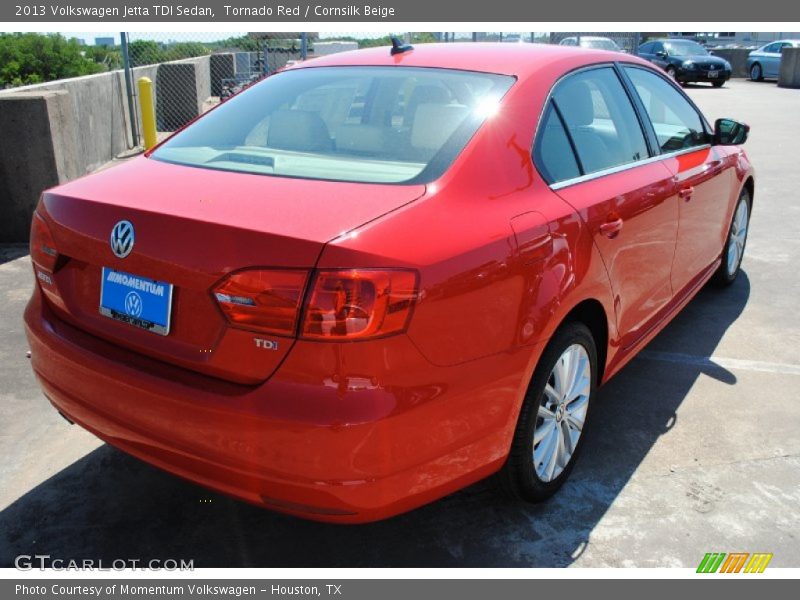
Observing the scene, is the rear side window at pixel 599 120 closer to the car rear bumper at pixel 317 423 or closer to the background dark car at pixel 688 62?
the car rear bumper at pixel 317 423

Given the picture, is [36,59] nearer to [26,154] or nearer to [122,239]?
[26,154]

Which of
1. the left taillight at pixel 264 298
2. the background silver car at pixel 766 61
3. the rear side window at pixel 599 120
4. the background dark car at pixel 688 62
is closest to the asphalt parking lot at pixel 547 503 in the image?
the left taillight at pixel 264 298

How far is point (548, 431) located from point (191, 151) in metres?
1.79

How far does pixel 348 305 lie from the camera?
208cm

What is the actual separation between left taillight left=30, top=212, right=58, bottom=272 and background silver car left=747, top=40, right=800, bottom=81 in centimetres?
3038

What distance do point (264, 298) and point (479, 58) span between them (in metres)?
1.65

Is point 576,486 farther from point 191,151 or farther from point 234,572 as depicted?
point 191,151

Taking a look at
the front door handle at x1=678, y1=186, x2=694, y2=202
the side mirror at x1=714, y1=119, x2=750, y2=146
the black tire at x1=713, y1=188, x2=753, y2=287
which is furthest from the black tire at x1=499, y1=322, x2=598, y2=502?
the black tire at x1=713, y1=188, x2=753, y2=287

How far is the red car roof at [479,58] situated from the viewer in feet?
10.3

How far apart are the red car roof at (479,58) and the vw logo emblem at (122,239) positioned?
1476mm

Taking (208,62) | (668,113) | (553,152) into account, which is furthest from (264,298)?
(208,62)

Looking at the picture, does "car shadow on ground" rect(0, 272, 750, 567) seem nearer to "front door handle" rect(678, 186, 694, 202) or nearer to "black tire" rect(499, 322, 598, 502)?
"black tire" rect(499, 322, 598, 502)

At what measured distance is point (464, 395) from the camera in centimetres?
236
